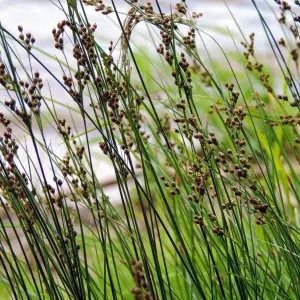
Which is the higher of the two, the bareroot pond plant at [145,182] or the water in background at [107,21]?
the water in background at [107,21]

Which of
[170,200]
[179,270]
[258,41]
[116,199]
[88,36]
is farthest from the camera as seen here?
[258,41]

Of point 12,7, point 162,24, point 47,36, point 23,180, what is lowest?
point 23,180

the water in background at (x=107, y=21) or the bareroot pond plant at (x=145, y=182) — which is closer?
the bareroot pond plant at (x=145, y=182)

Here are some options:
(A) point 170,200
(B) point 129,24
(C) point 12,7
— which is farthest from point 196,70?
(C) point 12,7

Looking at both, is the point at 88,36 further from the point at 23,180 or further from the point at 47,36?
the point at 47,36

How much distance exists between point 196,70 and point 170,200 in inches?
21.6

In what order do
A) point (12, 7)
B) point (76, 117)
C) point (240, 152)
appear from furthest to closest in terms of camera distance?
point (12, 7)
point (76, 117)
point (240, 152)

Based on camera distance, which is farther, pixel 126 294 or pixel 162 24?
pixel 126 294

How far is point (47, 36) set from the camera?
4.97 metres

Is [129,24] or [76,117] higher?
[76,117]

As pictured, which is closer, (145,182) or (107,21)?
(145,182)

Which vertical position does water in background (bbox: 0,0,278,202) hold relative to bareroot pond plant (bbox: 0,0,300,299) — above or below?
above

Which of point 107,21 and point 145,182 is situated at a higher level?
point 107,21

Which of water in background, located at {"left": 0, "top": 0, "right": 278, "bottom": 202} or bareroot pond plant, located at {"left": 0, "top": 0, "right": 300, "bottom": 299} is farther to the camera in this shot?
water in background, located at {"left": 0, "top": 0, "right": 278, "bottom": 202}
